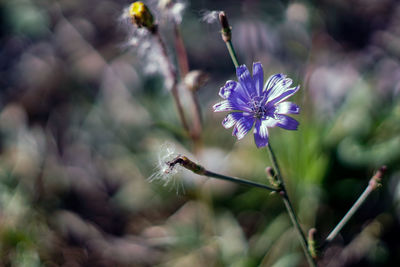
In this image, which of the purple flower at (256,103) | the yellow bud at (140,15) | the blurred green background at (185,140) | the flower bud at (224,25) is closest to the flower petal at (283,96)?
the purple flower at (256,103)

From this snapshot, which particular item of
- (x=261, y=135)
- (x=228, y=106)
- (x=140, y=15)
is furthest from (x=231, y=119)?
(x=140, y=15)

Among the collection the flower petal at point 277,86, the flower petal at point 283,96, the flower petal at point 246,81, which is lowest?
the flower petal at point 283,96

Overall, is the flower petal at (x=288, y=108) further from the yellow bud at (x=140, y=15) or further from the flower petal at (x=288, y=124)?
the yellow bud at (x=140, y=15)

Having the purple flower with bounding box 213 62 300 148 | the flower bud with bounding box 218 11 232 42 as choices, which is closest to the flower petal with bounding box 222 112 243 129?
the purple flower with bounding box 213 62 300 148

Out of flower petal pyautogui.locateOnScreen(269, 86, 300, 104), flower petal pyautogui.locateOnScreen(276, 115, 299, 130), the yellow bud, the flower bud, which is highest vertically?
the yellow bud

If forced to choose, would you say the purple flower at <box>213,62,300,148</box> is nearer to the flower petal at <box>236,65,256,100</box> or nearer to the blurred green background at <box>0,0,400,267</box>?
the flower petal at <box>236,65,256,100</box>

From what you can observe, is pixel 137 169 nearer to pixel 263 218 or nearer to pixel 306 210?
pixel 263 218
